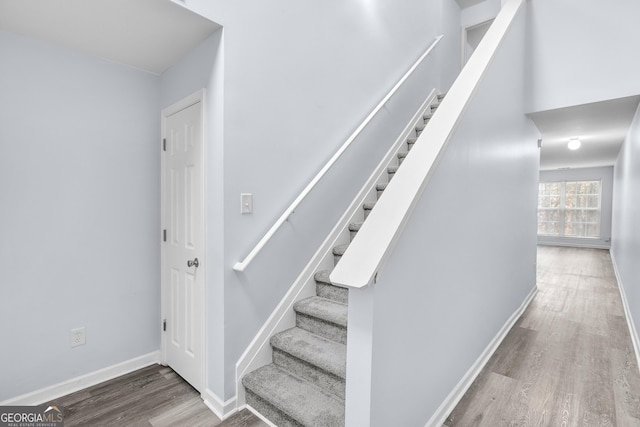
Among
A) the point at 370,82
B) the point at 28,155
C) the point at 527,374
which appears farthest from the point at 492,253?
the point at 28,155

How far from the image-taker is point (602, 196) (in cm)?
874

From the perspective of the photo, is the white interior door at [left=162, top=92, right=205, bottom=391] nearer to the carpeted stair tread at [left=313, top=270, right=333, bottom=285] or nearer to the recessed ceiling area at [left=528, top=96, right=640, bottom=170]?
the carpeted stair tread at [left=313, top=270, right=333, bottom=285]

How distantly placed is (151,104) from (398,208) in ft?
6.87

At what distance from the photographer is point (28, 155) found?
186 cm

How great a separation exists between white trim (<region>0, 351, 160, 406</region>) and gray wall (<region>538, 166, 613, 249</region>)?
36.4 ft

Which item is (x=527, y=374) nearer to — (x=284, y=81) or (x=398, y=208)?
(x=398, y=208)

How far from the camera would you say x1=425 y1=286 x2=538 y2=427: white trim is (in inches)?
65.9

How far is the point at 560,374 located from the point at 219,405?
90.7 inches

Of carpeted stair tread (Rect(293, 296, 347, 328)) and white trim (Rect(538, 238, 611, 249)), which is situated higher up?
carpeted stair tread (Rect(293, 296, 347, 328))

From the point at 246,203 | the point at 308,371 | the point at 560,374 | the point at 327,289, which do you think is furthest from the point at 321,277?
the point at 560,374

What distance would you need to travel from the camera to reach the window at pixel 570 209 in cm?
902

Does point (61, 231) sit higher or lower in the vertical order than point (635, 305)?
higher

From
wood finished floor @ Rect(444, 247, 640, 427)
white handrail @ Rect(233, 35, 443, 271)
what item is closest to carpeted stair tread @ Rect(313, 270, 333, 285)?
white handrail @ Rect(233, 35, 443, 271)

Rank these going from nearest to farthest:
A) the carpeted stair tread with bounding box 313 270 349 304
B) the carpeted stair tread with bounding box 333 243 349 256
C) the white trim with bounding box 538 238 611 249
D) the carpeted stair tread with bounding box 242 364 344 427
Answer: the carpeted stair tread with bounding box 242 364 344 427, the carpeted stair tread with bounding box 313 270 349 304, the carpeted stair tread with bounding box 333 243 349 256, the white trim with bounding box 538 238 611 249
